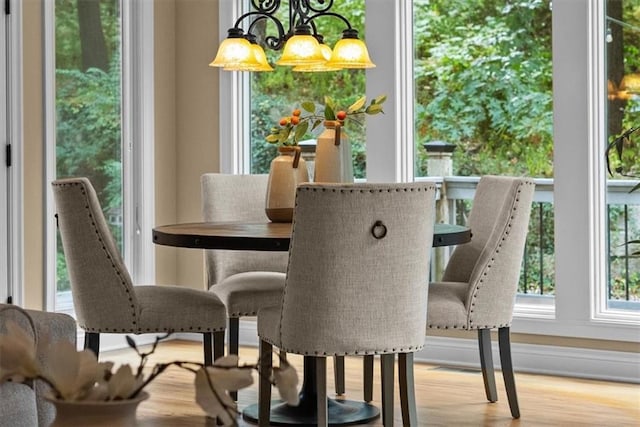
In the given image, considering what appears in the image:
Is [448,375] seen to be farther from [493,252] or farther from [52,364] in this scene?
[52,364]

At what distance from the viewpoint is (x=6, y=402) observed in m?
2.63

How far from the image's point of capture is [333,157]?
424cm

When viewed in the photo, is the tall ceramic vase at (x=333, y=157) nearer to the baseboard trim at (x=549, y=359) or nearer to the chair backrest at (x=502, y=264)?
the chair backrest at (x=502, y=264)

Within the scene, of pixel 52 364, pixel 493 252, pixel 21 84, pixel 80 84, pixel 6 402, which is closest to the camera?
pixel 52 364

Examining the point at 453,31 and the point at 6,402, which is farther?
Result: the point at 453,31

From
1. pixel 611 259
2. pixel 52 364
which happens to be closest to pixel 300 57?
pixel 611 259

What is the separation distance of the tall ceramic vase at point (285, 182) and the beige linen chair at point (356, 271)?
3.10 ft

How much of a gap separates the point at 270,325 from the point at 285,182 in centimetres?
88

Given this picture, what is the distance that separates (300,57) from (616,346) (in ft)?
7.28

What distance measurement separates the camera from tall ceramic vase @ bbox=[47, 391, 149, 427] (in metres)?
1.08

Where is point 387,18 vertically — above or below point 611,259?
above

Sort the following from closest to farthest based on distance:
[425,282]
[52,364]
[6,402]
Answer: [52,364] → [6,402] → [425,282]

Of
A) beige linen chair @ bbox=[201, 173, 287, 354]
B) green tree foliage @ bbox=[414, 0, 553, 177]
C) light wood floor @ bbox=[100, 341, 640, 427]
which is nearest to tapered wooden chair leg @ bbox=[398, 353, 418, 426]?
light wood floor @ bbox=[100, 341, 640, 427]

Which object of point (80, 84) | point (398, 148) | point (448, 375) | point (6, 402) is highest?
point (80, 84)
